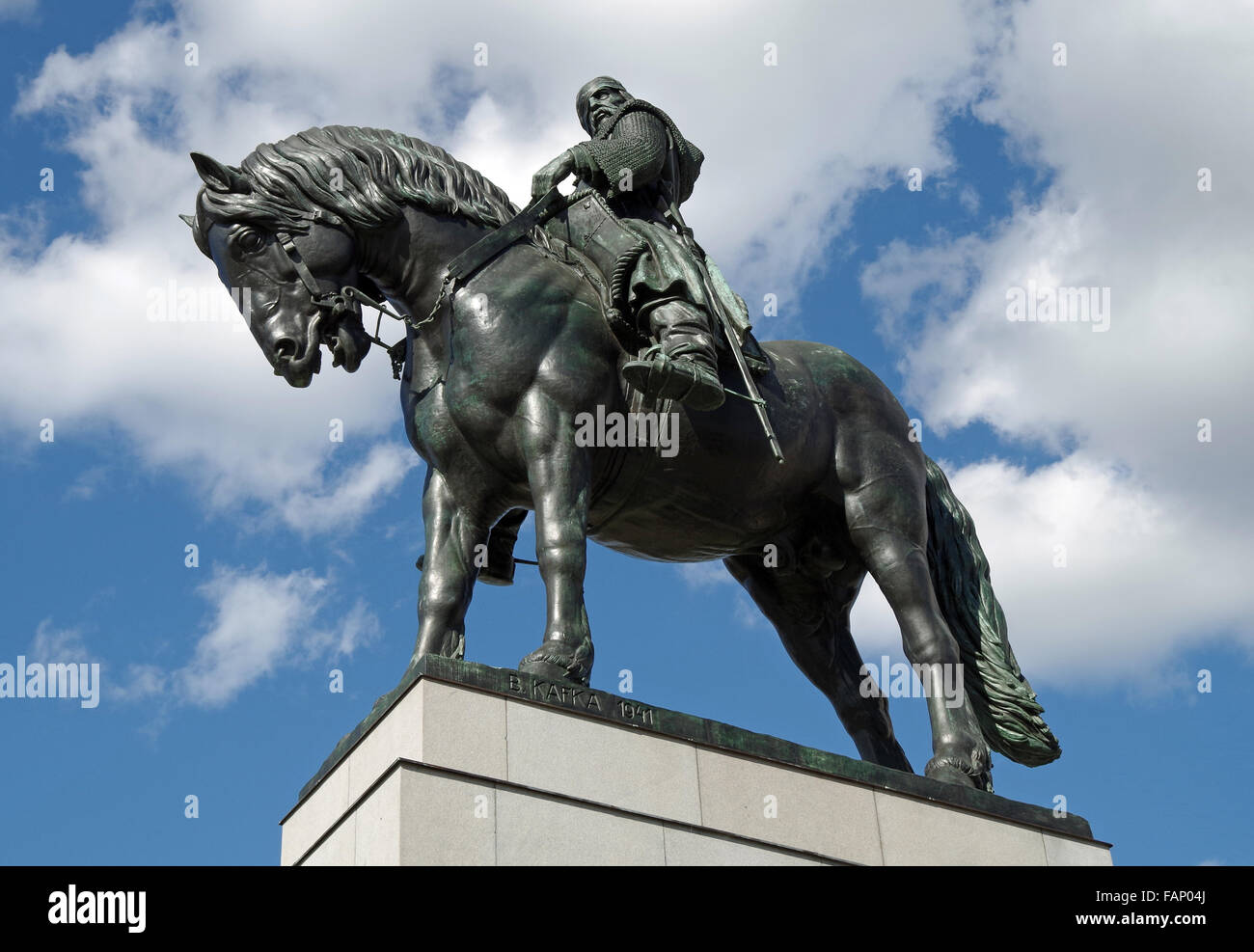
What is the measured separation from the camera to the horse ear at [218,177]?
11180mm

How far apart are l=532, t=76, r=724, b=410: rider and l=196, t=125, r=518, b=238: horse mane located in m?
0.68

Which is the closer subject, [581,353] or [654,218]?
[581,353]

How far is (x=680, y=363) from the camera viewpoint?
1075 cm

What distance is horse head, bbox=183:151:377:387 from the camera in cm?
1098

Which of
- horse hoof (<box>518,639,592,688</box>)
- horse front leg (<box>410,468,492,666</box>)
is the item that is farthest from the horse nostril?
horse hoof (<box>518,639,592,688</box>)

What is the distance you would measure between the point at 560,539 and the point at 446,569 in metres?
1.04

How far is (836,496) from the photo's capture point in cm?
1220

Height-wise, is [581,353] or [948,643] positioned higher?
[581,353]

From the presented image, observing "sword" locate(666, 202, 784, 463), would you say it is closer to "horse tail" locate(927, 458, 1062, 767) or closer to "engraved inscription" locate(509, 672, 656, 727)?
"horse tail" locate(927, 458, 1062, 767)

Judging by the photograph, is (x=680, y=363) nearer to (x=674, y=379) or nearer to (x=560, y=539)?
(x=674, y=379)

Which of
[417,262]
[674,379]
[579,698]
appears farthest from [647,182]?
[579,698]
